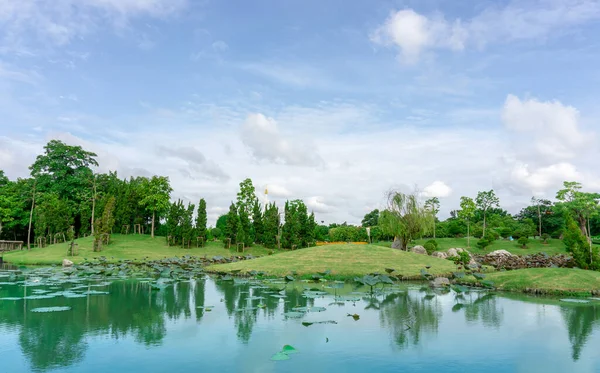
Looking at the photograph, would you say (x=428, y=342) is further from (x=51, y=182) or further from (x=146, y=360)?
(x=51, y=182)

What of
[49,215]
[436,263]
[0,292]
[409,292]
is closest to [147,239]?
[49,215]

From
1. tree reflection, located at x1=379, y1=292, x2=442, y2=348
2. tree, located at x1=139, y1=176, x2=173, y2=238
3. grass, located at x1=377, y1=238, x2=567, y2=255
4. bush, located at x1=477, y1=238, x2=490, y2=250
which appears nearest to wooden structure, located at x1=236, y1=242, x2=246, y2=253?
tree, located at x1=139, y1=176, x2=173, y2=238

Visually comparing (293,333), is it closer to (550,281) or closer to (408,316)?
(408,316)

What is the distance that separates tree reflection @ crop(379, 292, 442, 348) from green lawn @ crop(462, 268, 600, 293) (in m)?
5.81

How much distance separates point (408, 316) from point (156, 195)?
45.2m

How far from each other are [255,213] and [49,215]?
2404cm

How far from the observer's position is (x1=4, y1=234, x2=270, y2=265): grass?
36.4 m

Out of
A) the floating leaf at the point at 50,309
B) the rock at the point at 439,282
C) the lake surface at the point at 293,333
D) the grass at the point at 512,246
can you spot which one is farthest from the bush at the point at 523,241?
the floating leaf at the point at 50,309

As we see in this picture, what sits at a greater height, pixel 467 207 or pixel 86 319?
pixel 467 207

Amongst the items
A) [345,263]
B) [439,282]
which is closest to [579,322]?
[439,282]

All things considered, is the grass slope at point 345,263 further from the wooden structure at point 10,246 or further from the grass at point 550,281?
the wooden structure at point 10,246

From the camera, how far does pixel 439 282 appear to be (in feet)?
72.2

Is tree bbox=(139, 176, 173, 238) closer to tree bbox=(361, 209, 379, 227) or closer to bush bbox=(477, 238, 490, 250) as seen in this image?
bush bbox=(477, 238, 490, 250)

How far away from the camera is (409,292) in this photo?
1930 cm
